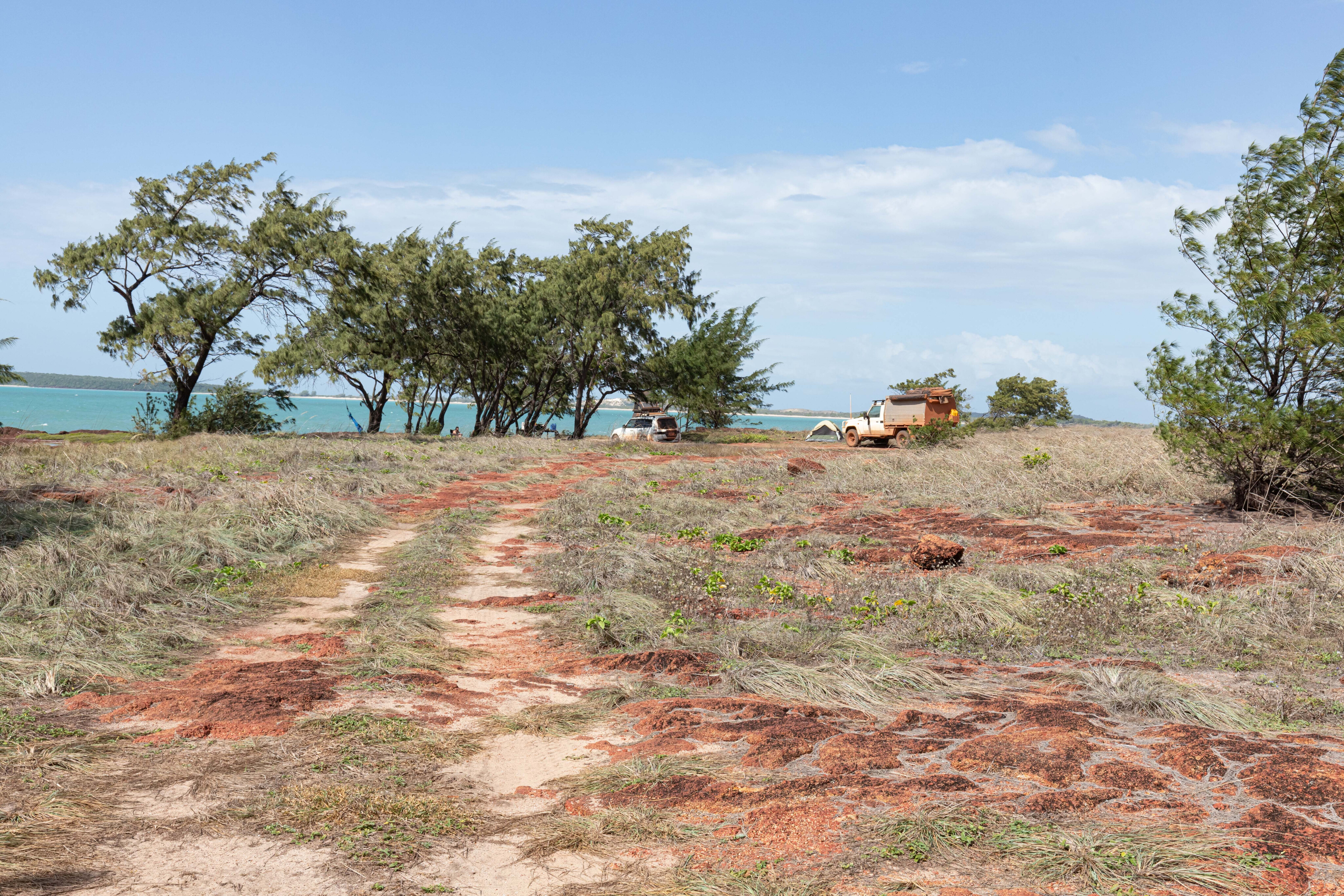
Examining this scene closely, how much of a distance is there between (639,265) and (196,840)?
34.1 metres

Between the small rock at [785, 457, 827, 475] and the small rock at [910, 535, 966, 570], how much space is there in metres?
9.52

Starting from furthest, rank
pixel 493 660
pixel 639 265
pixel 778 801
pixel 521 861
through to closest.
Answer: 1. pixel 639 265
2. pixel 493 660
3. pixel 778 801
4. pixel 521 861

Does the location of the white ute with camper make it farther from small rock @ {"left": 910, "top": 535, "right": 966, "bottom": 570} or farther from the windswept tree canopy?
small rock @ {"left": 910, "top": 535, "right": 966, "bottom": 570}

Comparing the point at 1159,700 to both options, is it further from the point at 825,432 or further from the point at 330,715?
the point at 825,432

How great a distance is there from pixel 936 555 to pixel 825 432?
120 feet

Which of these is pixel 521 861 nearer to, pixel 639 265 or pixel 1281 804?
pixel 1281 804

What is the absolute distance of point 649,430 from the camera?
3688cm

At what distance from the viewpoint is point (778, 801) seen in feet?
14.5

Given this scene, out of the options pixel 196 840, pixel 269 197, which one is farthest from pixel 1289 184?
pixel 269 197

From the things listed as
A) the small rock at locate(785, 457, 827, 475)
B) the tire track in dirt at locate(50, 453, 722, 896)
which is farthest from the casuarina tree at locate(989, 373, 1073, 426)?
the tire track in dirt at locate(50, 453, 722, 896)

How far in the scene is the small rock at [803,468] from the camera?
800 inches

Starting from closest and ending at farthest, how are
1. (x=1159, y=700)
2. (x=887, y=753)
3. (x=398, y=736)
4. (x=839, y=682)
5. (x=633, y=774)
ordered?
(x=633, y=774) → (x=887, y=753) → (x=398, y=736) → (x=1159, y=700) → (x=839, y=682)

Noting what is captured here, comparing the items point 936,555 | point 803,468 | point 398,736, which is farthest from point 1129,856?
point 803,468

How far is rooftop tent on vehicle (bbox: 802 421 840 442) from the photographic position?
45.1 metres
